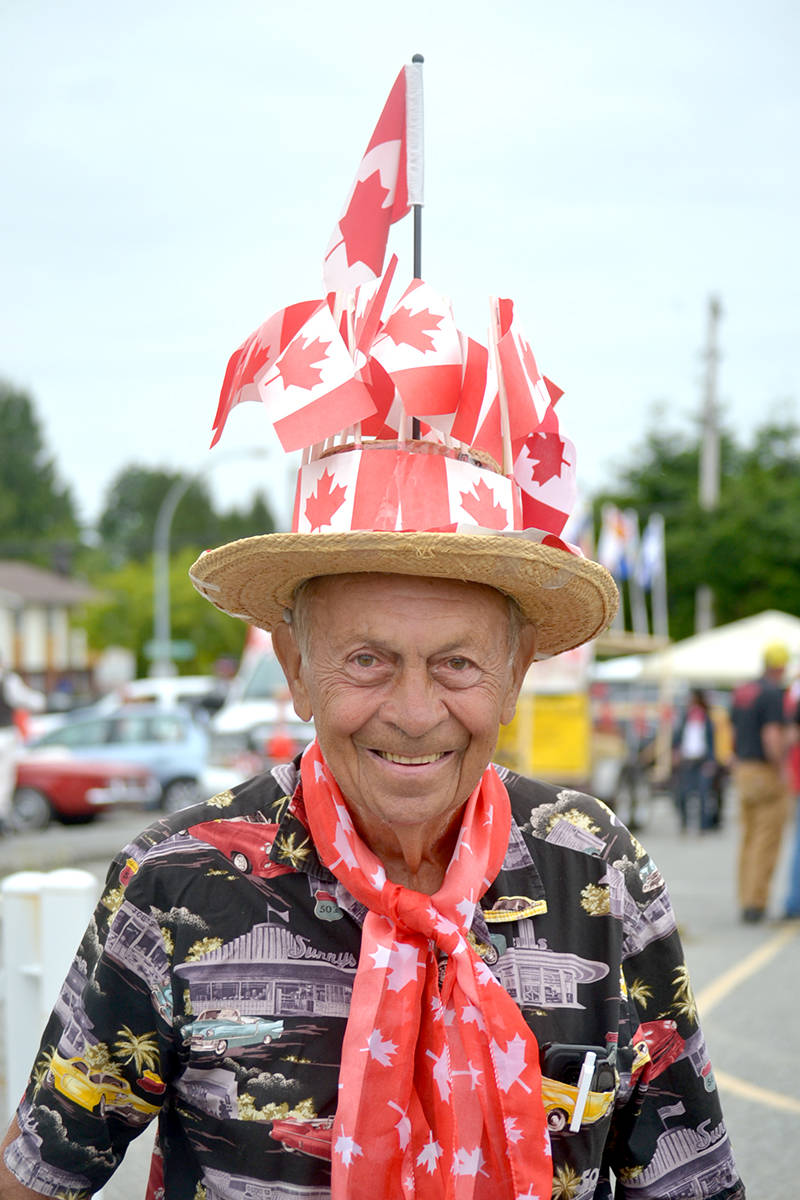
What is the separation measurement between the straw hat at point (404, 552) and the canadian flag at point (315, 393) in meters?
0.07

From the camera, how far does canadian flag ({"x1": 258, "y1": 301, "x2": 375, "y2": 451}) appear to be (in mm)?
2031

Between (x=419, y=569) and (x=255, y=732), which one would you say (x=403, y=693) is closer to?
(x=419, y=569)

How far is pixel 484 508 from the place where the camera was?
81.7 inches

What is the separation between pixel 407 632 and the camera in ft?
6.68

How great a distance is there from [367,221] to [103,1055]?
4.29 ft

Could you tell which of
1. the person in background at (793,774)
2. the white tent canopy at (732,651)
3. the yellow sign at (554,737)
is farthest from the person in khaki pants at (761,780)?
the white tent canopy at (732,651)

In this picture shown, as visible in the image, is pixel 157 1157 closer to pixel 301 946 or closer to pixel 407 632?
pixel 301 946

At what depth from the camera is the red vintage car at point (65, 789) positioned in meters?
18.3

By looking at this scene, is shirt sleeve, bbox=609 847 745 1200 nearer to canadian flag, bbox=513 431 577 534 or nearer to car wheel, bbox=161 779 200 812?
canadian flag, bbox=513 431 577 534

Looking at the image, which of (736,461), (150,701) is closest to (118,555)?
(736,461)

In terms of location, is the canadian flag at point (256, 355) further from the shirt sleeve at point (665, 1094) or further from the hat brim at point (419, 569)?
the shirt sleeve at point (665, 1094)

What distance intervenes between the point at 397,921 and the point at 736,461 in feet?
177

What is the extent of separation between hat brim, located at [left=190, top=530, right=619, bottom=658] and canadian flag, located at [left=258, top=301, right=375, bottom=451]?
16 centimetres

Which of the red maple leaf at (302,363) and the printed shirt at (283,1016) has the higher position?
the red maple leaf at (302,363)
